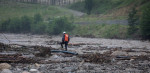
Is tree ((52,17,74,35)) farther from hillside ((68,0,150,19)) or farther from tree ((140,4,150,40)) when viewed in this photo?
tree ((140,4,150,40))

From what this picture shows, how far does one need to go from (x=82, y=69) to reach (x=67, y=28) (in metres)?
66.3

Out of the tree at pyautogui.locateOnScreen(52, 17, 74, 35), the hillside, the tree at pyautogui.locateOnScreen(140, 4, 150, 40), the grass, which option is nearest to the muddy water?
the tree at pyautogui.locateOnScreen(140, 4, 150, 40)

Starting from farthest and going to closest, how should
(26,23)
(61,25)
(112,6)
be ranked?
(112,6), (26,23), (61,25)

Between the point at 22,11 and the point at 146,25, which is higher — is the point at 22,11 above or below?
below

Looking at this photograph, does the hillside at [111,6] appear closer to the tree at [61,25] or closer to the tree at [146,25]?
the tree at [61,25]

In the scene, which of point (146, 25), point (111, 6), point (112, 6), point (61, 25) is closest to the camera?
point (146, 25)

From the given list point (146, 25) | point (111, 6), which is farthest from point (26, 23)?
point (146, 25)

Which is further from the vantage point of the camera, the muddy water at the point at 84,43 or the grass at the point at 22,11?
the grass at the point at 22,11

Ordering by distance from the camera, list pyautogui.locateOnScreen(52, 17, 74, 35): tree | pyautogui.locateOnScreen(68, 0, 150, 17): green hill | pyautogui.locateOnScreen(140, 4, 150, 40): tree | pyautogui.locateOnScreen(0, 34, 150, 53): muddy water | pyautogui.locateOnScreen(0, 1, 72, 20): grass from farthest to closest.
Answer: pyautogui.locateOnScreen(0, 1, 72, 20): grass < pyautogui.locateOnScreen(68, 0, 150, 17): green hill < pyautogui.locateOnScreen(52, 17, 74, 35): tree < pyautogui.locateOnScreen(140, 4, 150, 40): tree < pyautogui.locateOnScreen(0, 34, 150, 53): muddy water

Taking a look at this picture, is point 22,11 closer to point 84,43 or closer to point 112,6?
point 112,6

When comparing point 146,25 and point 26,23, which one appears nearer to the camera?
point 146,25

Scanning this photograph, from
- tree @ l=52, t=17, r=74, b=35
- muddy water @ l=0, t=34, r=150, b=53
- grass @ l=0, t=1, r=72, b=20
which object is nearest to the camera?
muddy water @ l=0, t=34, r=150, b=53

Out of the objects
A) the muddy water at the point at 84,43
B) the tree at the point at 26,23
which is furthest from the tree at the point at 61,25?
the muddy water at the point at 84,43

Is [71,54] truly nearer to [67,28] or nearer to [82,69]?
[82,69]
